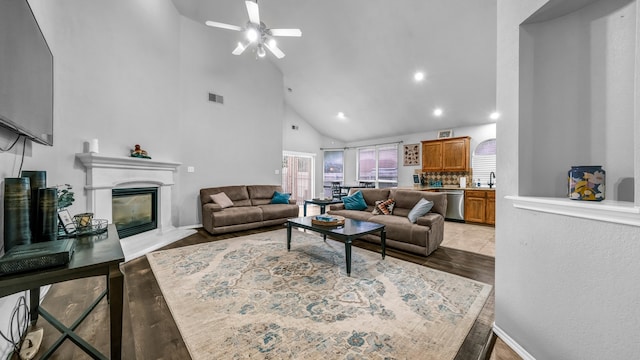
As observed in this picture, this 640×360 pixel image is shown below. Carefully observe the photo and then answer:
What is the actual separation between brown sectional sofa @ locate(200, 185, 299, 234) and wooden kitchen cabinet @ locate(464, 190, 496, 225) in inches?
157

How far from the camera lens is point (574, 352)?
4.04ft

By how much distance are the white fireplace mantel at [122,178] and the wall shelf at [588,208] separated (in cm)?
436

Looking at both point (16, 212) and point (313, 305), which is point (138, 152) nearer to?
point (16, 212)

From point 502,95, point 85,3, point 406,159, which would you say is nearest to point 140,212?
point 85,3

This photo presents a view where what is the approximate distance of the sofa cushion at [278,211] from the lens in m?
4.88

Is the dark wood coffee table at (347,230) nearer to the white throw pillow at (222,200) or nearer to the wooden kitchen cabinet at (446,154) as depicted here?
the white throw pillow at (222,200)

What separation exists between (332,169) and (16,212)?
316 inches

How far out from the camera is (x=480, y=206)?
5.35 meters

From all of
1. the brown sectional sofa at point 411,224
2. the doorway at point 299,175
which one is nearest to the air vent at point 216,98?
the doorway at point 299,175

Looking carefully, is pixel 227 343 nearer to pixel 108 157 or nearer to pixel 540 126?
pixel 540 126

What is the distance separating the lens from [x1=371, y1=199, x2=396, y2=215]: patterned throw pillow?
164 inches

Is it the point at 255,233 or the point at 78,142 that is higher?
the point at 78,142

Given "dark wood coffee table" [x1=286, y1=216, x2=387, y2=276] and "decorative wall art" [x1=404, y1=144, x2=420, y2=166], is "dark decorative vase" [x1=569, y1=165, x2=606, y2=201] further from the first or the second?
"decorative wall art" [x1=404, y1=144, x2=420, y2=166]

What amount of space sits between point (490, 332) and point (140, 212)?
187 inches
